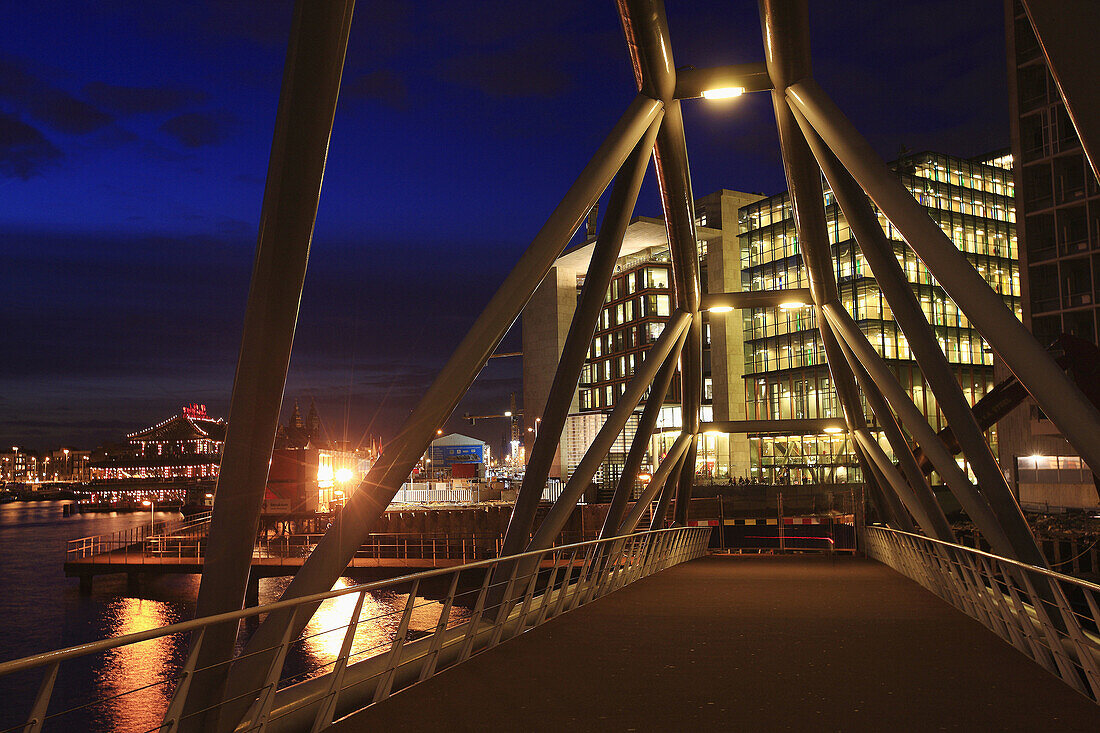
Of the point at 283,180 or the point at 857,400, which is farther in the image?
the point at 857,400

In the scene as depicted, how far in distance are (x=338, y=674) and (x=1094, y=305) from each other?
47887 mm

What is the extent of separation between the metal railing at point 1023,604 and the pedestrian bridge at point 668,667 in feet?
0.12

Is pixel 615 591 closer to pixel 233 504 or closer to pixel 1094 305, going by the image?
pixel 233 504

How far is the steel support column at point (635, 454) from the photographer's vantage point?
20.7 meters

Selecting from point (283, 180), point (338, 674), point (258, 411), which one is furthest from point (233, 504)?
point (283, 180)

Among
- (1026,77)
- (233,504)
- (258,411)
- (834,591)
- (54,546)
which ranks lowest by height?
(54,546)

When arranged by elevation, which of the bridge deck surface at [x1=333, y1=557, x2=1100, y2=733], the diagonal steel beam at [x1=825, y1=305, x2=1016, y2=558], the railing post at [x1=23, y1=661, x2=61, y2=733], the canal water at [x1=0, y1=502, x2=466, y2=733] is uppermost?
the diagonal steel beam at [x1=825, y1=305, x2=1016, y2=558]

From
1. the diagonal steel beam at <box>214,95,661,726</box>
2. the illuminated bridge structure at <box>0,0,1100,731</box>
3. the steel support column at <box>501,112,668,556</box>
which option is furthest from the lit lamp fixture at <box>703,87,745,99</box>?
the diagonal steel beam at <box>214,95,661,726</box>

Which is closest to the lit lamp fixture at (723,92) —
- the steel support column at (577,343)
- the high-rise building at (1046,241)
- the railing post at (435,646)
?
the steel support column at (577,343)

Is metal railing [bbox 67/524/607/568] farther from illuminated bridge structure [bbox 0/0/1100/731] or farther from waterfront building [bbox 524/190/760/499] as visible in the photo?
illuminated bridge structure [bbox 0/0/1100/731]

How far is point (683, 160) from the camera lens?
18.3 meters

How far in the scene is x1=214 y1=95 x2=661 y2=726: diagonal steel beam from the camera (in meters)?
6.64

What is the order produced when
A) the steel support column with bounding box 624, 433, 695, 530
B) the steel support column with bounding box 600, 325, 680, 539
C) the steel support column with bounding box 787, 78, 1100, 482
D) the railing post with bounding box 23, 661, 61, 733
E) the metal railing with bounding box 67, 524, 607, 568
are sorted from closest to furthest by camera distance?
the railing post with bounding box 23, 661, 61, 733, the steel support column with bounding box 787, 78, 1100, 482, the steel support column with bounding box 600, 325, 680, 539, the steel support column with bounding box 624, 433, 695, 530, the metal railing with bounding box 67, 524, 607, 568

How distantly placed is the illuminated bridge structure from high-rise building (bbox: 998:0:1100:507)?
99.3 feet
